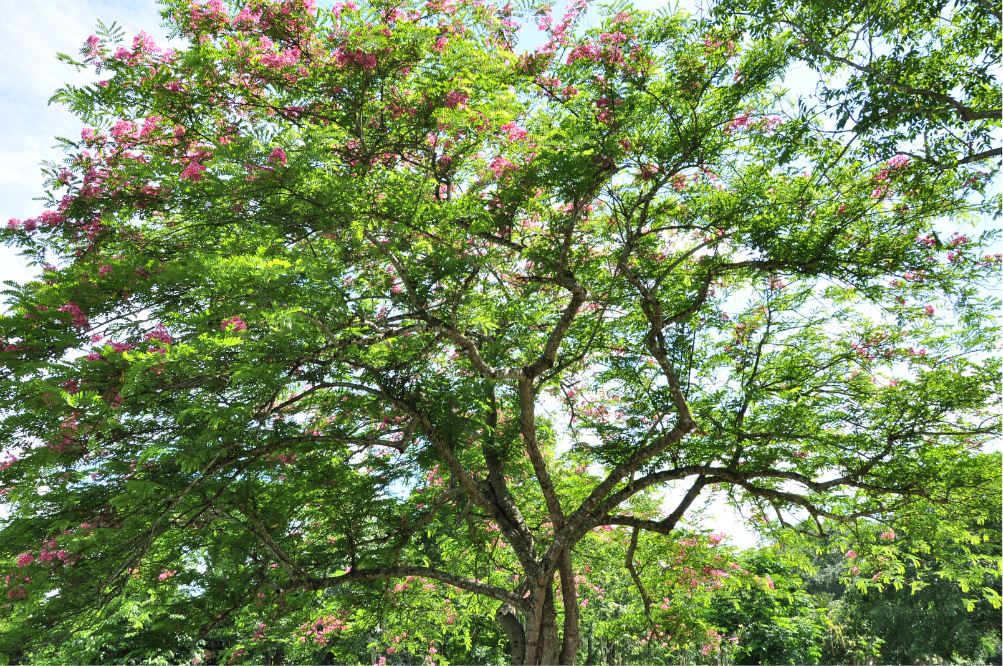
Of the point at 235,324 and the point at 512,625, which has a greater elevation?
the point at 235,324

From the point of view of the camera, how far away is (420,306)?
6113 millimetres

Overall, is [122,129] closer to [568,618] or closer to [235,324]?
[235,324]

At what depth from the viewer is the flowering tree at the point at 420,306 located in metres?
5.15

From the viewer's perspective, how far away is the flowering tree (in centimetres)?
515

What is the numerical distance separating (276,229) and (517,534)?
14.4 ft

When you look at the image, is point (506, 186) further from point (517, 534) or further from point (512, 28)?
point (517, 534)

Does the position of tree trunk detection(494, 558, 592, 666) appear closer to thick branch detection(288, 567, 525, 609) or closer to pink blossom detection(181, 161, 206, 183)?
thick branch detection(288, 567, 525, 609)

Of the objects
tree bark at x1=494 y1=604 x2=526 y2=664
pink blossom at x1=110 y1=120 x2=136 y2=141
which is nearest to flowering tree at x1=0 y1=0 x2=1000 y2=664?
pink blossom at x1=110 y1=120 x2=136 y2=141

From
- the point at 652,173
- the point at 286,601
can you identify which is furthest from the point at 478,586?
the point at 652,173

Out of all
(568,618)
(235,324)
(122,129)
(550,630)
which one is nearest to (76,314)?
(235,324)

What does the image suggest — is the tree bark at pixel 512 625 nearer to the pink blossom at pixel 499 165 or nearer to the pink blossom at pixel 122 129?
the pink blossom at pixel 499 165

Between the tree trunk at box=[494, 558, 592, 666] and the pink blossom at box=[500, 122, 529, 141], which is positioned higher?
the pink blossom at box=[500, 122, 529, 141]

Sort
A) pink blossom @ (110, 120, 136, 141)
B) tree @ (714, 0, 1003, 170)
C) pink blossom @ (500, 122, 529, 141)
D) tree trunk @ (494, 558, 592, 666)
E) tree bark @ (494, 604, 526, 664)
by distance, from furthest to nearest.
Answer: tree bark @ (494, 604, 526, 664)
tree trunk @ (494, 558, 592, 666)
pink blossom @ (500, 122, 529, 141)
pink blossom @ (110, 120, 136, 141)
tree @ (714, 0, 1003, 170)

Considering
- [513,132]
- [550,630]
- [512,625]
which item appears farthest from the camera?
[512,625]
